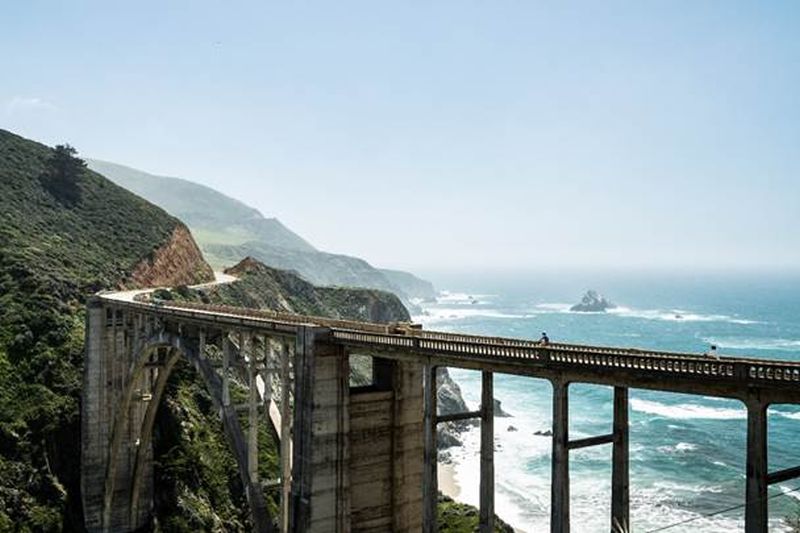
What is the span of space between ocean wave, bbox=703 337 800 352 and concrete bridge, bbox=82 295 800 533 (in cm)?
13729

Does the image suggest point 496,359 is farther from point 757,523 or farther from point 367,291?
point 367,291

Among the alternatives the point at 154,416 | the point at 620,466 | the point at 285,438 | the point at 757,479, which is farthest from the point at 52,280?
the point at 757,479

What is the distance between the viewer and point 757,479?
1530 centimetres

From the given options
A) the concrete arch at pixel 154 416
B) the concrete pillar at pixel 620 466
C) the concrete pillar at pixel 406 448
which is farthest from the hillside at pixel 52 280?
the concrete pillar at pixel 620 466

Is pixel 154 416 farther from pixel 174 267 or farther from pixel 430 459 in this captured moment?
pixel 174 267

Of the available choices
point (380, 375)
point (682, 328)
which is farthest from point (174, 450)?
point (682, 328)

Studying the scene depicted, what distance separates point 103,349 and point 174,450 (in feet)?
29.4

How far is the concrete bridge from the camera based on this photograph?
1762 cm

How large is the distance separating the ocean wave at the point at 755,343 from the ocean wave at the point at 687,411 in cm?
5204

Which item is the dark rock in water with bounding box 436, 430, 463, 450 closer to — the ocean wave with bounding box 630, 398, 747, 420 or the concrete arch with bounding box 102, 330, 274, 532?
the ocean wave with bounding box 630, 398, 747, 420

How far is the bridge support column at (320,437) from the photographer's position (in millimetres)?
26953

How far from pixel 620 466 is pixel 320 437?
41.3 feet

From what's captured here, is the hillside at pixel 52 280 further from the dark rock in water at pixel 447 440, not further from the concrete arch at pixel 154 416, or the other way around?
the dark rock in water at pixel 447 440

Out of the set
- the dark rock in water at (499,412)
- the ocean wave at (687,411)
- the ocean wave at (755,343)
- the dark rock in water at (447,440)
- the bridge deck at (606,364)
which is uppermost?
the bridge deck at (606,364)
